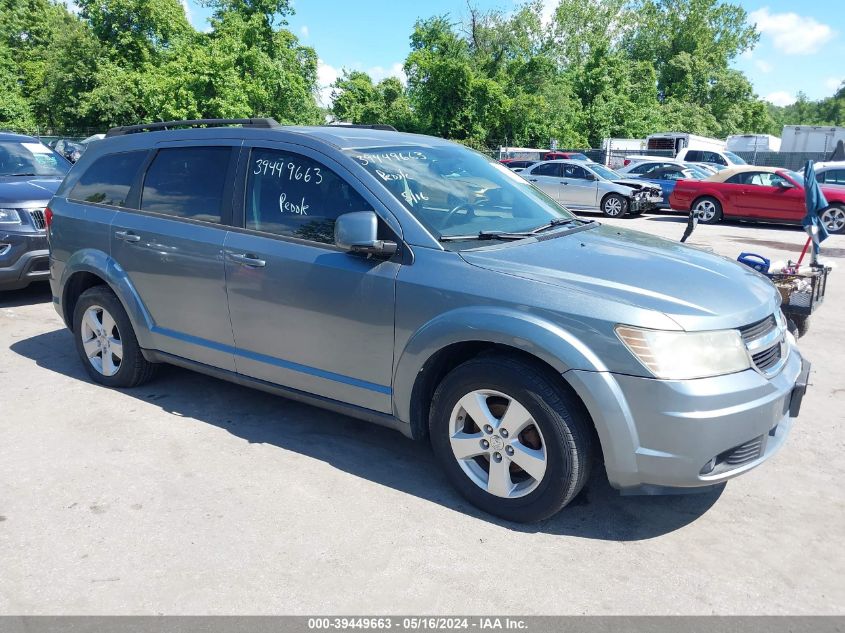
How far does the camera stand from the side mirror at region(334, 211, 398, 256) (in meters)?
3.38

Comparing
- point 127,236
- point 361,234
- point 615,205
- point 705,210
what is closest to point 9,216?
point 127,236

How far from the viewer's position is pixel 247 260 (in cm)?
398

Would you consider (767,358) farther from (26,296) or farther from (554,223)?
(26,296)

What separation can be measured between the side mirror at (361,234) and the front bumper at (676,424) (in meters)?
1.13

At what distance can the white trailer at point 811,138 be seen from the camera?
114ft

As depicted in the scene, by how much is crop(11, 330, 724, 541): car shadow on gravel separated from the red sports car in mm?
14575

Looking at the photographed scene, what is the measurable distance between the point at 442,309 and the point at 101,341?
2.99 m

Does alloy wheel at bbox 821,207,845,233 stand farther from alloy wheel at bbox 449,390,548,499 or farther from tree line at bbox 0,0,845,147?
tree line at bbox 0,0,845,147

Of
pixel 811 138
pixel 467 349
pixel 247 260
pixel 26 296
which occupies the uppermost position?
pixel 811 138

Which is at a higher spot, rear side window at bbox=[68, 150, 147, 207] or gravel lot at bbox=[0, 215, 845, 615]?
rear side window at bbox=[68, 150, 147, 207]

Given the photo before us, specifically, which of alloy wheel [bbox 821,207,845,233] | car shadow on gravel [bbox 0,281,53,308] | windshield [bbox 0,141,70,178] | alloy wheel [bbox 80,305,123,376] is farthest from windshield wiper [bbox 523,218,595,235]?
alloy wheel [bbox 821,207,845,233]

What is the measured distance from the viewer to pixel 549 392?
9.96ft

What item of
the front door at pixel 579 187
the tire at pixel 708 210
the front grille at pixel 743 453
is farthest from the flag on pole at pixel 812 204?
the front door at pixel 579 187
